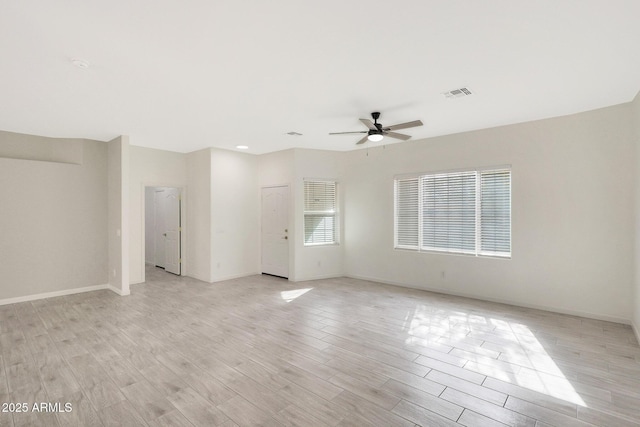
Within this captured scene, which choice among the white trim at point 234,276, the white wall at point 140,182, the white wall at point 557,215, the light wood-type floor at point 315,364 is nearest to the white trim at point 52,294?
the light wood-type floor at point 315,364

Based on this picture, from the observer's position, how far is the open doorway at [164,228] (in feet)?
23.3

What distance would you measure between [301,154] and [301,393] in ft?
15.8

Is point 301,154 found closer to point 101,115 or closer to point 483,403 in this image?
point 101,115

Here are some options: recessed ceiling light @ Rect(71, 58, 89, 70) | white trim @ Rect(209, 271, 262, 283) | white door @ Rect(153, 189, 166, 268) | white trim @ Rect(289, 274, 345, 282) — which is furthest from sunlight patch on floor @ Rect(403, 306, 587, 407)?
white door @ Rect(153, 189, 166, 268)

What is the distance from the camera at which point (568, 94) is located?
353cm

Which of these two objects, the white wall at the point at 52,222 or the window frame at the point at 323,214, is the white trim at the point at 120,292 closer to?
the white wall at the point at 52,222

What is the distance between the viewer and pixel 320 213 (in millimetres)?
6742

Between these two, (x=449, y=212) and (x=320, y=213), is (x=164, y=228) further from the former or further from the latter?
(x=449, y=212)

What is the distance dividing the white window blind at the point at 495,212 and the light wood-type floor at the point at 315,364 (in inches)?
38.2

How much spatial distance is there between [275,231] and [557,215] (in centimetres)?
510

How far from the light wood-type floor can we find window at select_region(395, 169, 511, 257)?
1.04 metres

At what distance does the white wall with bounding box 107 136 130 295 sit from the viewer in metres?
5.35

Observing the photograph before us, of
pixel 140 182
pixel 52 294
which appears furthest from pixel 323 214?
pixel 52 294

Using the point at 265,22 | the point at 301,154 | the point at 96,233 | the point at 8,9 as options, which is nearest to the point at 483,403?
the point at 265,22
